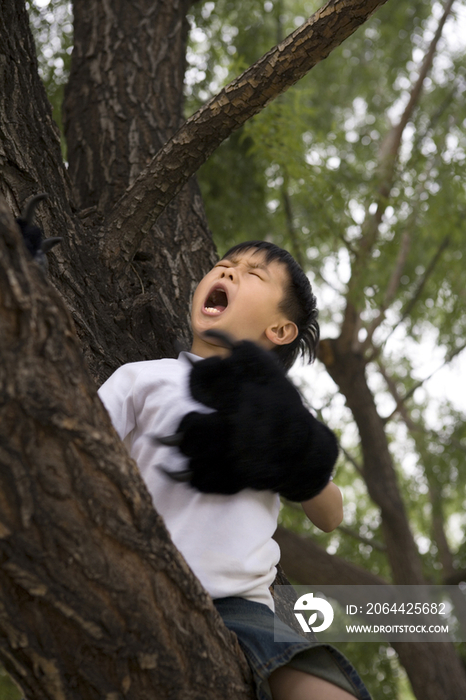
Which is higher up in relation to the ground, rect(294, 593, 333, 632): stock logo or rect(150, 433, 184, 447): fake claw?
rect(150, 433, 184, 447): fake claw

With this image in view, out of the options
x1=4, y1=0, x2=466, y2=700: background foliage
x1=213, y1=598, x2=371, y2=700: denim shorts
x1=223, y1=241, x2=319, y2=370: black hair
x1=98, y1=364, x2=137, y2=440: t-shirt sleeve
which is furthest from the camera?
x1=4, y1=0, x2=466, y2=700: background foliage

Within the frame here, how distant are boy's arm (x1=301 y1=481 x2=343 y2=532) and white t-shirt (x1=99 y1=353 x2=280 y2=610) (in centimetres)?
9

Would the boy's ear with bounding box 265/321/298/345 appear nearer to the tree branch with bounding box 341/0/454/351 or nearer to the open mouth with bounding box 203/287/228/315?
the open mouth with bounding box 203/287/228/315

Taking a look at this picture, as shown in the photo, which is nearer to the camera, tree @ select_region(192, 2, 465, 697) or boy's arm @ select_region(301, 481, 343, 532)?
boy's arm @ select_region(301, 481, 343, 532)

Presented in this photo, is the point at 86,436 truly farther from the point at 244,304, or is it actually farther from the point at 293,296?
the point at 293,296

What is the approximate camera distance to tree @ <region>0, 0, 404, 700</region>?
68 cm

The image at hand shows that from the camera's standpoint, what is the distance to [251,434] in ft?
3.33

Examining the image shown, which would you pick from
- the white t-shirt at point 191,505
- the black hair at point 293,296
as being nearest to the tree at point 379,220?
the black hair at point 293,296

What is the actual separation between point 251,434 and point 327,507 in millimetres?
353

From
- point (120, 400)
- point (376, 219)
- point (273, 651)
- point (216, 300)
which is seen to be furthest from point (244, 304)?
point (376, 219)

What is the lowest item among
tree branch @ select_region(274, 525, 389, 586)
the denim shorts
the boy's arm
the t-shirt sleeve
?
tree branch @ select_region(274, 525, 389, 586)

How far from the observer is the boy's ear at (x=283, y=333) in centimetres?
145

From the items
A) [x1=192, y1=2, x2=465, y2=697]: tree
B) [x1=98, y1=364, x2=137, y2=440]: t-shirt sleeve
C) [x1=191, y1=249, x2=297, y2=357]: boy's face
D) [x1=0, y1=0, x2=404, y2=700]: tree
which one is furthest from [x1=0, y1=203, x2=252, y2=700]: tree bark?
[x1=192, y1=2, x2=465, y2=697]: tree

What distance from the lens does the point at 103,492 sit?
0.74m
